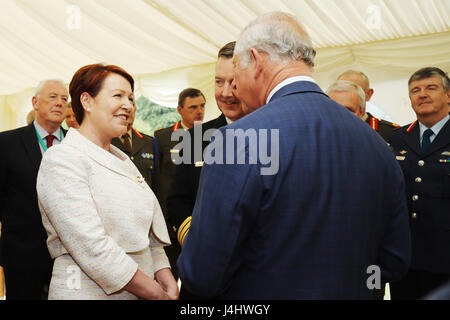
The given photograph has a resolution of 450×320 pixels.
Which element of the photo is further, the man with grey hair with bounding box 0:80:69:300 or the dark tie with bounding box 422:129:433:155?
the dark tie with bounding box 422:129:433:155

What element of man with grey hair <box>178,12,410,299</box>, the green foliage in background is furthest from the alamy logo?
the green foliage in background

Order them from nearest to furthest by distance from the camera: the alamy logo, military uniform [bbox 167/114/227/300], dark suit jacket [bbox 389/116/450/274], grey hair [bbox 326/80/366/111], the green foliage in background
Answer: the alamy logo
military uniform [bbox 167/114/227/300]
dark suit jacket [bbox 389/116/450/274]
grey hair [bbox 326/80/366/111]
the green foliage in background

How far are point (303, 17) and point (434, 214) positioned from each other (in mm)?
3365

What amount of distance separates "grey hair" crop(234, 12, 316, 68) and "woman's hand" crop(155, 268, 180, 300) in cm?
100

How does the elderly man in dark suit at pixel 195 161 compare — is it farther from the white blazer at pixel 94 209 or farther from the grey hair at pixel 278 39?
the grey hair at pixel 278 39

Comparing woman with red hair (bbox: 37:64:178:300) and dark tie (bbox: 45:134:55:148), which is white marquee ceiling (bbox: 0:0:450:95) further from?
woman with red hair (bbox: 37:64:178:300)

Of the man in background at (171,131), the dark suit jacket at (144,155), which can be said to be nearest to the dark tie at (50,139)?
the dark suit jacket at (144,155)

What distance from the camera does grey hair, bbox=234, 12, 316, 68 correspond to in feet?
3.86

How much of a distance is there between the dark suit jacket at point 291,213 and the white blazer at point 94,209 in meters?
0.46

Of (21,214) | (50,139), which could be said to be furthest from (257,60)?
(50,139)

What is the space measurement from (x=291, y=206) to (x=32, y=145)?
1.89 metres

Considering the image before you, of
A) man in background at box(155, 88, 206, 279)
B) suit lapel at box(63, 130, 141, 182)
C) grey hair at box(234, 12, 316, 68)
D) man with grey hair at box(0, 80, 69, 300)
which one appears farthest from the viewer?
man in background at box(155, 88, 206, 279)

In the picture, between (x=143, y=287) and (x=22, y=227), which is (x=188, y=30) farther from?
(x=143, y=287)

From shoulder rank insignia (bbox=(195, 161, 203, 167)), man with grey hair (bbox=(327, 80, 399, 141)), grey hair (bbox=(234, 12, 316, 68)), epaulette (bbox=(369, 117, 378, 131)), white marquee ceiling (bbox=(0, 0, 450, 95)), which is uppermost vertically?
white marquee ceiling (bbox=(0, 0, 450, 95))
